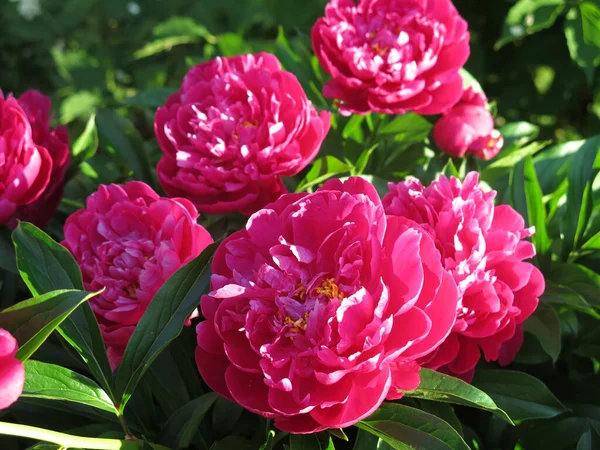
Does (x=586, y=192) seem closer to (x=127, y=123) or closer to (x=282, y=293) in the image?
(x=282, y=293)

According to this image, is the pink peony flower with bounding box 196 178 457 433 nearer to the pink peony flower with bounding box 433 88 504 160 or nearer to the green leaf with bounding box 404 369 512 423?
the green leaf with bounding box 404 369 512 423

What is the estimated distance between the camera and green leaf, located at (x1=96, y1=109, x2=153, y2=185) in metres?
0.91

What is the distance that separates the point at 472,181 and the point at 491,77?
46.5 inches

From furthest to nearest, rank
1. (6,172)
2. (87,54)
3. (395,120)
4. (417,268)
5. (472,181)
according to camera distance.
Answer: (87,54), (395,120), (6,172), (472,181), (417,268)

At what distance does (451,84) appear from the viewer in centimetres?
81

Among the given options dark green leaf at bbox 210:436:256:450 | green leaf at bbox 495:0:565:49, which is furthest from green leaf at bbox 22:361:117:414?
green leaf at bbox 495:0:565:49

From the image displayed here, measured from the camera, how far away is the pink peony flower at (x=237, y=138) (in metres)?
0.71

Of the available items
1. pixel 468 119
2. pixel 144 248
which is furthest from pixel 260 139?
pixel 468 119

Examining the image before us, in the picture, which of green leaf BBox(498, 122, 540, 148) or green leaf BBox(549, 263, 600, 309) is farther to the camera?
green leaf BBox(498, 122, 540, 148)

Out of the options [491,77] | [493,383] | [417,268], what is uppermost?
[417,268]

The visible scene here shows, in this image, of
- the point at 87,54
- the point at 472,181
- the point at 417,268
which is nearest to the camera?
the point at 417,268

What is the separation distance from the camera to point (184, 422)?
0.64 m

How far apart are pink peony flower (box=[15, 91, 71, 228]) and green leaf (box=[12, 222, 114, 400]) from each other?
0.59 ft

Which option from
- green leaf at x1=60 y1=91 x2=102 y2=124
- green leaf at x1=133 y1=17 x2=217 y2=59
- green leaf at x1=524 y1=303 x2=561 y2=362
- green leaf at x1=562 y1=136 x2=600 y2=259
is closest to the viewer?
green leaf at x1=524 y1=303 x2=561 y2=362
